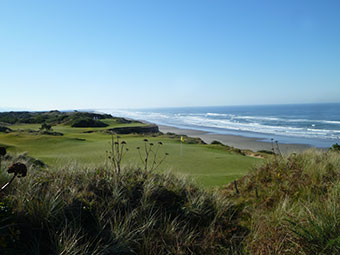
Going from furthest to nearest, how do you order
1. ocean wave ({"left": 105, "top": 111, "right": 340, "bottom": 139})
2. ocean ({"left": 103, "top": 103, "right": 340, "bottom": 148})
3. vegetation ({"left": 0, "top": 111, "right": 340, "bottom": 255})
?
1. ocean wave ({"left": 105, "top": 111, "right": 340, "bottom": 139})
2. ocean ({"left": 103, "top": 103, "right": 340, "bottom": 148})
3. vegetation ({"left": 0, "top": 111, "right": 340, "bottom": 255})

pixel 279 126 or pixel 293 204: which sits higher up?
pixel 293 204

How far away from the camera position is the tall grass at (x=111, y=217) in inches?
129

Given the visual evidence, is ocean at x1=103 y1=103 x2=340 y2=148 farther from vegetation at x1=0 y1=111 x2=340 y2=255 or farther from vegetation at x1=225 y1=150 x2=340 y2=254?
vegetation at x1=0 y1=111 x2=340 y2=255

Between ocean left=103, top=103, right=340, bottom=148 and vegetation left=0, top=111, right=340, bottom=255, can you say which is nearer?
vegetation left=0, top=111, right=340, bottom=255

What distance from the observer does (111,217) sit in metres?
3.96

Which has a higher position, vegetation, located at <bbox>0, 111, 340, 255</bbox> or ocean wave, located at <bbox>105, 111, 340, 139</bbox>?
vegetation, located at <bbox>0, 111, 340, 255</bbox>

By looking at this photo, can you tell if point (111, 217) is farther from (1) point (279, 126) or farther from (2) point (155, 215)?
(1) point (279, 126)

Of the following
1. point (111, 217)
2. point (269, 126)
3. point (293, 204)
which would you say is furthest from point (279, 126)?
point (111, 217)


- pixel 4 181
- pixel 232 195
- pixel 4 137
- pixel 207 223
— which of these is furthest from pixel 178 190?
pixel 4 137

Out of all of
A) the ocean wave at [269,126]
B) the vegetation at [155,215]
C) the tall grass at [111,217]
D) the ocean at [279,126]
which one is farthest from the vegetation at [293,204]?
the ocean wave at [269,126]

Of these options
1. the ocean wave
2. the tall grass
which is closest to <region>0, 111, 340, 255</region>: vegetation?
the tall grass

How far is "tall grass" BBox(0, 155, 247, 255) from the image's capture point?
3268 millimetres

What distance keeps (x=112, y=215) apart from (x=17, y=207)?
130 cm

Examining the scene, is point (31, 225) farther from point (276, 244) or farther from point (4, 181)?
point (276, 244)
